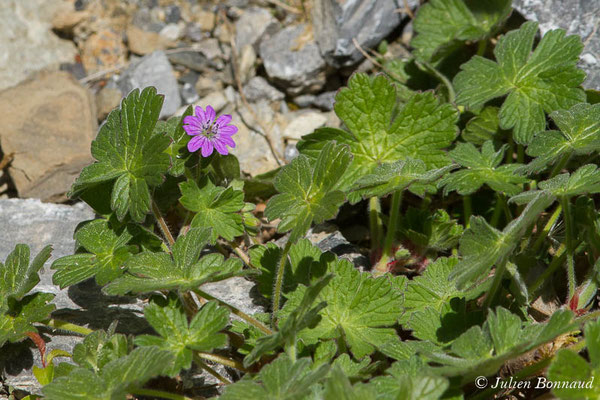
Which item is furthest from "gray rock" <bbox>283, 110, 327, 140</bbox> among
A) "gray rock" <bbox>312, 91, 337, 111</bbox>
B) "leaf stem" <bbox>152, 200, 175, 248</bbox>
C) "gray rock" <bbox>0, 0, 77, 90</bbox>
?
"gray rock" <bbox>0, 0, 77, 90</bbox>

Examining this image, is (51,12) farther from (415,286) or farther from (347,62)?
(415,286)

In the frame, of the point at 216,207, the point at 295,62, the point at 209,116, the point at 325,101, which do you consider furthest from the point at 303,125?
the point at 216,207

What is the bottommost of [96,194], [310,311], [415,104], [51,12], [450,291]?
[450,291]

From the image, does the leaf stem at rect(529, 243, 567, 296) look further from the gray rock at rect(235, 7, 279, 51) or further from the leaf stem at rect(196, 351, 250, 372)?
the gray rock at rect(235, 7, 279, 51)

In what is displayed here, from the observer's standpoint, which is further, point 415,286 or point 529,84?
point 529,84

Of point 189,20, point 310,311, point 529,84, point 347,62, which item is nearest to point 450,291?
point 310,311

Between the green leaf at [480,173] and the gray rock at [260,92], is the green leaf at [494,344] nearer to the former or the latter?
the green leaf at [480,173]

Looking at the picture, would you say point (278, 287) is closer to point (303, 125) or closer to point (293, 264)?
point (293, 264)
